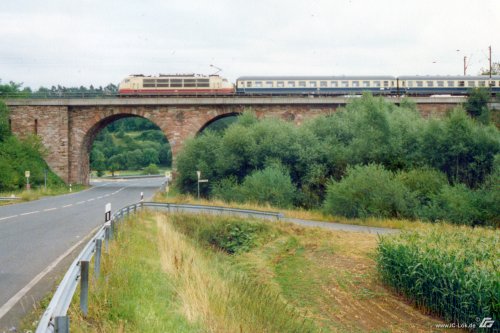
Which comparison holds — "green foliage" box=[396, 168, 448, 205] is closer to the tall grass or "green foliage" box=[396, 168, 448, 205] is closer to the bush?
the bush

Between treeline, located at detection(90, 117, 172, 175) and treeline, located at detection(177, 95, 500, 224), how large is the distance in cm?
5350

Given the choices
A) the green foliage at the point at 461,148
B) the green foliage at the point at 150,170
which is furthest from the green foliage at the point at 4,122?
the green foliage at the point at 150,170

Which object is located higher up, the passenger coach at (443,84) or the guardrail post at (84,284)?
the passenger coach at (443,84)

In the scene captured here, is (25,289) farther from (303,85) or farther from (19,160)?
(303,85)

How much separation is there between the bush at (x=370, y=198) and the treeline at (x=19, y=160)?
23.7 meters

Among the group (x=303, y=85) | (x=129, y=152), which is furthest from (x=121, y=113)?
(x=129, y=152)

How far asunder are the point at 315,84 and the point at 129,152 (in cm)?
5939

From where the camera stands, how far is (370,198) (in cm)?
2395

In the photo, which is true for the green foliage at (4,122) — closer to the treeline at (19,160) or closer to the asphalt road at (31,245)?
the treeline at (19,160)

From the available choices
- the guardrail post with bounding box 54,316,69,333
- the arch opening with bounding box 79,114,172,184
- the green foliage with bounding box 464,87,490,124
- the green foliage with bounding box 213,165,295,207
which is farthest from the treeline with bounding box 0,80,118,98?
the guardrail post with bounding box 54,316,69,333

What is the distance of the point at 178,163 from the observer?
113 ft

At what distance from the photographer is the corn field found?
31.6 feet

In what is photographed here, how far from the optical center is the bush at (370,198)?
23.7 meters

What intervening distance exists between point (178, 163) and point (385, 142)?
43.9 feet
